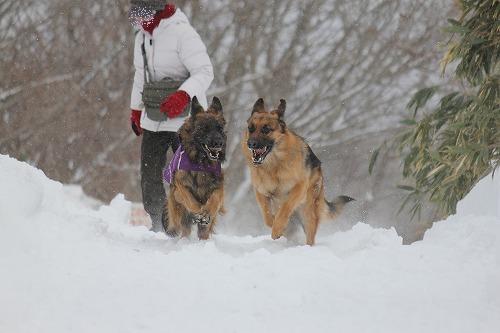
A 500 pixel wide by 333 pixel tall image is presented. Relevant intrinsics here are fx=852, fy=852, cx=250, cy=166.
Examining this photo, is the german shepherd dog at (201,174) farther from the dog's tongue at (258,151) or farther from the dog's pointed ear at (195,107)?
the dog's tongue at (258,151)

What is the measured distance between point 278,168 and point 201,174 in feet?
2.14

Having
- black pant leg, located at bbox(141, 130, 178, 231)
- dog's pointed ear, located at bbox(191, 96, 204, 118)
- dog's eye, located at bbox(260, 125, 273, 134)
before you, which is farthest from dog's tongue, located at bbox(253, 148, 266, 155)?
black pant leg, located at bbox(141, 130, 178, 231)

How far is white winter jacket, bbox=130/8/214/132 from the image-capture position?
7066 millimetres

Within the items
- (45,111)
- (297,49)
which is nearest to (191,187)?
(45,111)

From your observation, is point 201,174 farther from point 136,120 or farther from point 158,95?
point 136,120

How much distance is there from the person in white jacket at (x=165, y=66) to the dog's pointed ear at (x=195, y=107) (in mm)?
139

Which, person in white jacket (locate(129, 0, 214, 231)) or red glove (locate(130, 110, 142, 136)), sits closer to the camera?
person in white jacket (locate(129, 0, 214, 231))

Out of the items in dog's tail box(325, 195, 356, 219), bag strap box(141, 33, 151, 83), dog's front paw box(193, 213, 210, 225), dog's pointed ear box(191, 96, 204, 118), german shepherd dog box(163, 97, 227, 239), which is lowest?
dog's tail box(325, 195, 356, 219)

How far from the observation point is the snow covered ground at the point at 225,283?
4.11 meters

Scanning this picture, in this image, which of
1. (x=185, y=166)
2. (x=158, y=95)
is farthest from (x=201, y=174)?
(x=158, y=95)

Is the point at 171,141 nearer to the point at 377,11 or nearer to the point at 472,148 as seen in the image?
the point at 472,148

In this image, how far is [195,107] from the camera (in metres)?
6.80

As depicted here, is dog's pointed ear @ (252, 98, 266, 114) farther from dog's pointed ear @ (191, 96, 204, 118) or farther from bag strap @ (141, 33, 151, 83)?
bag strap @ (141, 33, 151, 83)

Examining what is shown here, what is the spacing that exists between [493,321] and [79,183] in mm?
15372
